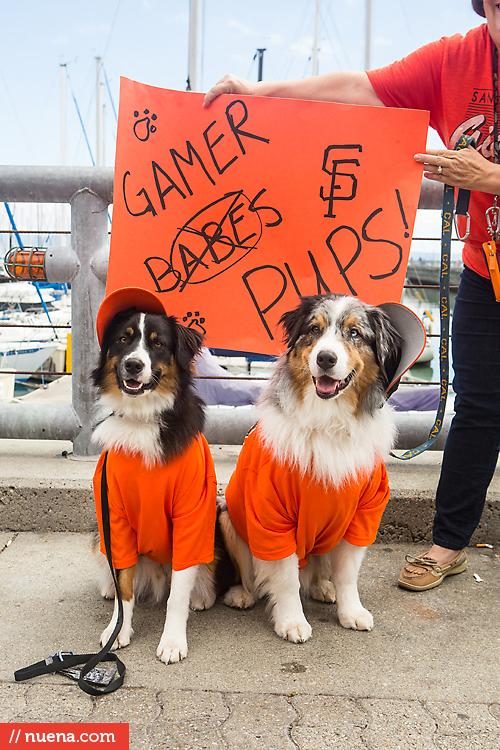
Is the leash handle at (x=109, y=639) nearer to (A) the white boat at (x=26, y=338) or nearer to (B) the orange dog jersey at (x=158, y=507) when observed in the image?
(B) the orange dog jersey at (x=158, y=507)

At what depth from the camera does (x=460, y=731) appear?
5.38 ft

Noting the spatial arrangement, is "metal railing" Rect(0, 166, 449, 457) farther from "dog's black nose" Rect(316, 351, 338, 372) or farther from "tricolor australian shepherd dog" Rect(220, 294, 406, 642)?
"dog's black nose" Rect(316, 351, 338, 372)

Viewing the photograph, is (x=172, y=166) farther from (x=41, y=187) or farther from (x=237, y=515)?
(x=237, y=515)

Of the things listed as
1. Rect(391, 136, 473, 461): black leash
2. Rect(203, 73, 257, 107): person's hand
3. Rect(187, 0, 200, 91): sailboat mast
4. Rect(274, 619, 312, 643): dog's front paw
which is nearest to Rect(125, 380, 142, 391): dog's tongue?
Rect(274, 619, 312, 643): dog's front paw

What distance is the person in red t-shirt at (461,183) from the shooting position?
226 centimetres

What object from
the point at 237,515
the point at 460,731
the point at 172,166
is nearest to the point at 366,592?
the point at 237,515

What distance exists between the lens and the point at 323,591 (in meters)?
2.46

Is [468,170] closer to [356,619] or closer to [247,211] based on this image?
[247,211]

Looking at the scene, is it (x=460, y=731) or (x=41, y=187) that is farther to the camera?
(x=41, y=187)

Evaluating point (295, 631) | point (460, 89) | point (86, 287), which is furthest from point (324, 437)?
point (86, 287)

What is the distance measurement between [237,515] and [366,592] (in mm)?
720

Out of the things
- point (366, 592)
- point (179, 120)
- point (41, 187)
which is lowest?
point (366, 592)

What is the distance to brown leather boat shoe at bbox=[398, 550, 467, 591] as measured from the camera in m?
2.53

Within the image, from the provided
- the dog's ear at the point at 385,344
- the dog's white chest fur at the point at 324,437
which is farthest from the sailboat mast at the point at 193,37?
the dog's white chest fur at the point at 324,437
